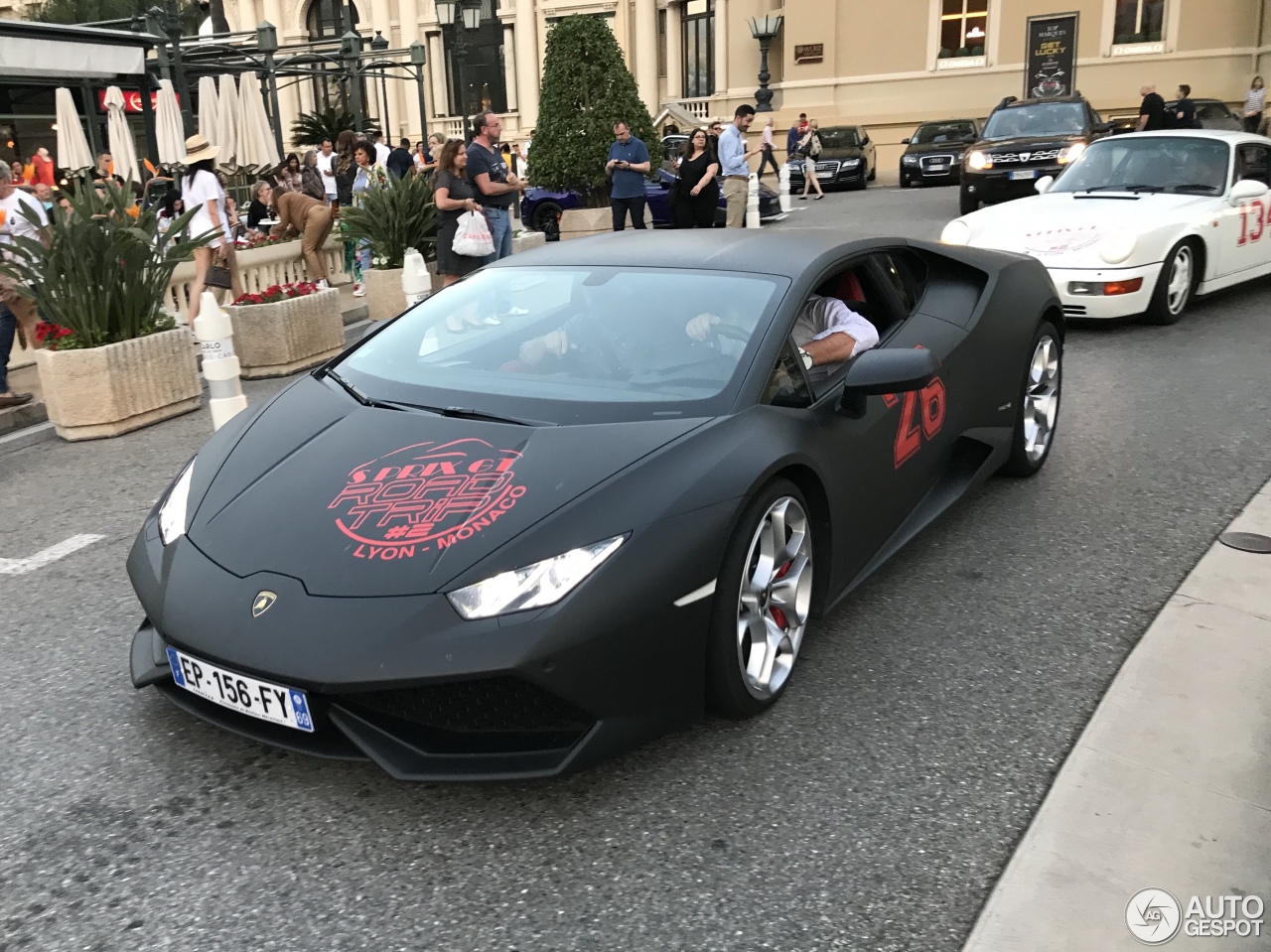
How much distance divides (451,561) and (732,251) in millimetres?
1814

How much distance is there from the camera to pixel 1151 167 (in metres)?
9.57

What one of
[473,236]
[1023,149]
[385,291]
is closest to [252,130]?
[385,291]

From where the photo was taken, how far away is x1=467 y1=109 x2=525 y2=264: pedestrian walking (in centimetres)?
1013

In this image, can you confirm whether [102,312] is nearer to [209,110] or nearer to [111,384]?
[111,384]

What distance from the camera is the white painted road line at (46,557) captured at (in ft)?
15.6

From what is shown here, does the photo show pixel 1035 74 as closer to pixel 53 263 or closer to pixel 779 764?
pixel 53 263

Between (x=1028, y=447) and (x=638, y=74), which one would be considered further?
(x=638, y=74)

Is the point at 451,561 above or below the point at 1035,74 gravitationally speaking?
below

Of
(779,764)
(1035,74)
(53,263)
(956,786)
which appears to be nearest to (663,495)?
(779,764)

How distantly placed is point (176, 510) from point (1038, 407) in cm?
376

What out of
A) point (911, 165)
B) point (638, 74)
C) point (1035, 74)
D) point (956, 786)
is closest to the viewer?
point (956, 786)

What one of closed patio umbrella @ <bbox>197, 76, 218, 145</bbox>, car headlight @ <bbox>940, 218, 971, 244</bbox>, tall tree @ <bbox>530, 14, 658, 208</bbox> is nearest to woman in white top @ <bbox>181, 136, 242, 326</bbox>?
car headlight @ <bbox>940, 218, 971, 244</bbox>

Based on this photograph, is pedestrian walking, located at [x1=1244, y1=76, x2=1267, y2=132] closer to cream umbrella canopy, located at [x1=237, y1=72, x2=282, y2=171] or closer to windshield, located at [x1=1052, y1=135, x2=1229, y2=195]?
windshield, located at [x1=1052, y1=135, x2=1229, y2=195]

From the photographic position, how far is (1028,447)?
529 centimetres
